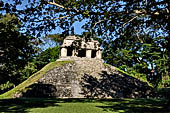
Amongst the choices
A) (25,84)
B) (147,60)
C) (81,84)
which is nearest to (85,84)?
(81,84)

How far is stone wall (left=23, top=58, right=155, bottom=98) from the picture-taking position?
62.2 ft

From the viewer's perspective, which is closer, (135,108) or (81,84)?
(135,108)

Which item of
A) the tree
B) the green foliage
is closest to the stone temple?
the green foliage

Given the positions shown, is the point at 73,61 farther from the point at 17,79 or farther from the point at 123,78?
the point at 17,79

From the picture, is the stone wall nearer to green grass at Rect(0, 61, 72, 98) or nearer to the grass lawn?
green grass at Rect(0, 61, 72, 98)

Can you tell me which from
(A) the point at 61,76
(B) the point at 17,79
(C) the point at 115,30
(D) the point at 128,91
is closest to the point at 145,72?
(D) the point at 128,91

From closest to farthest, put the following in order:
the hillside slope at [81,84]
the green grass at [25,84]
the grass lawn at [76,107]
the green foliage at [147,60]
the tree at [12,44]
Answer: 1. the tree at [12,44]
2. the grass lawn at [76,107]
3. the hillside slope at [81,84]
4. the green grass at [25,84]
5. the green foliage at [147,60]

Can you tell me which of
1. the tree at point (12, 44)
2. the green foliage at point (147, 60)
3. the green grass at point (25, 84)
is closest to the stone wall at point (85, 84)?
the green grass at point (25, 84)

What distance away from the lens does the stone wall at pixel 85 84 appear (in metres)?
19.0

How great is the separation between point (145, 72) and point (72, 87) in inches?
745

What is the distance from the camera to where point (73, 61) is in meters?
25.1

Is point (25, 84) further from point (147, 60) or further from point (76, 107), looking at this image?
point (147, 60)

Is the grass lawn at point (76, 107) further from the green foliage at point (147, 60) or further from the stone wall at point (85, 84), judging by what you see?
the green foliage at point (147, 60)

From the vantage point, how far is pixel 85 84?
20.2 meters
